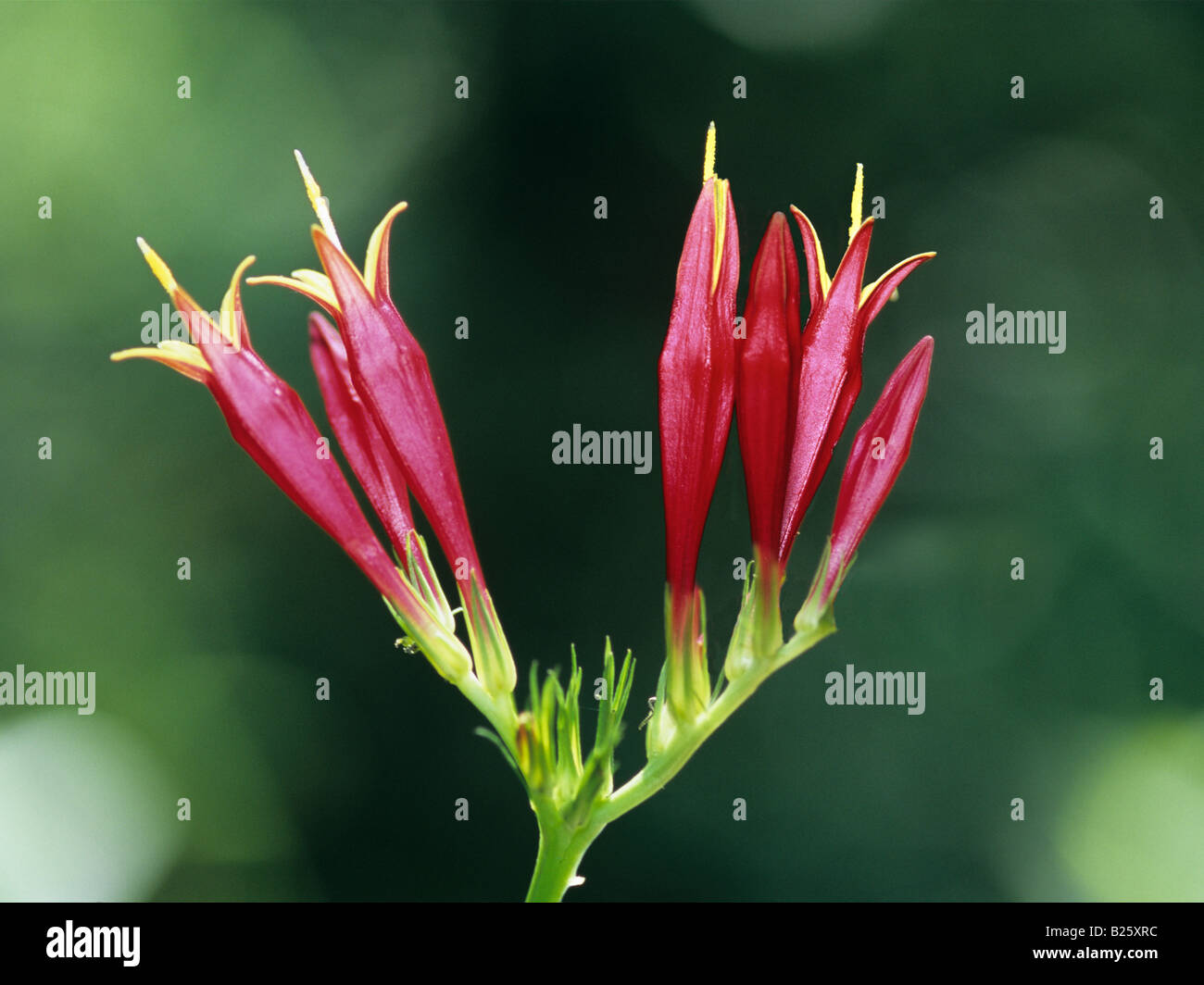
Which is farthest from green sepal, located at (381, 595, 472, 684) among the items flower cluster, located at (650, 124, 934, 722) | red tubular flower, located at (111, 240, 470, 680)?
flower cluster, located at (650, 124, 934, 722)

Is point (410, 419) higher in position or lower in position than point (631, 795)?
higher

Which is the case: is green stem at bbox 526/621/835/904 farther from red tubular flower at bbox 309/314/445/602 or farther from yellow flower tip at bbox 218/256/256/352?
yellow flower tip at bbox 218/256/256/352

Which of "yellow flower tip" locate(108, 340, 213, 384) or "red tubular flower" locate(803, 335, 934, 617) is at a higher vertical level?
"yellow flower tip" locate(108, 340, 213, 384)

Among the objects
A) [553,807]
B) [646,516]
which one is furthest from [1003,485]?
[553,807]

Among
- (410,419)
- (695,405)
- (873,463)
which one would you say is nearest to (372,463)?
(410,419)

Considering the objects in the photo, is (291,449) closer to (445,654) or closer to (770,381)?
(445,654)
